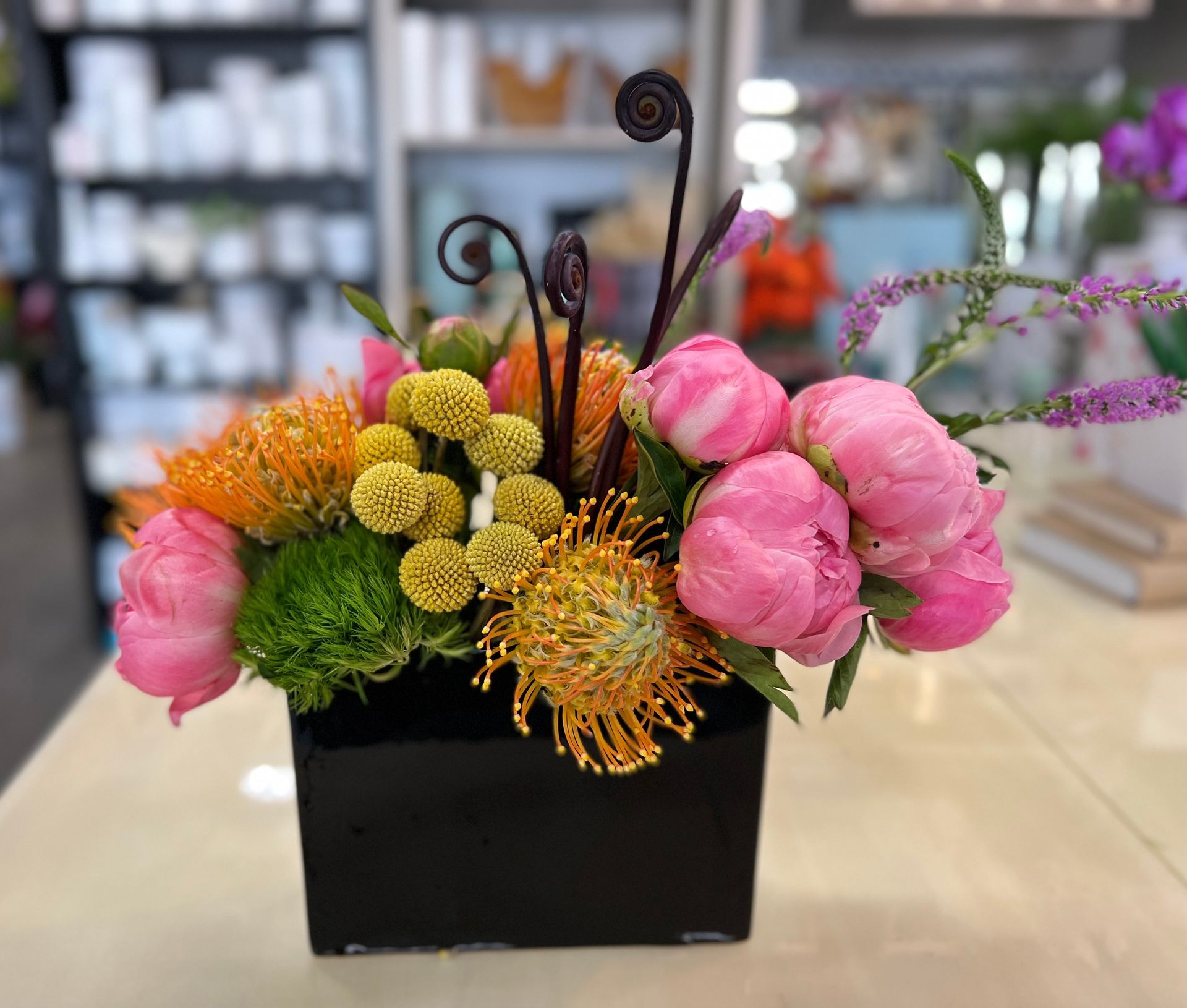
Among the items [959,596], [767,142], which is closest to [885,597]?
[959,596]

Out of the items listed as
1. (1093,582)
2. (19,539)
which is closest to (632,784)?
(1093,582)

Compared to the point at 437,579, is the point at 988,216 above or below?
above

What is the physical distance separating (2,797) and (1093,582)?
3.37ft

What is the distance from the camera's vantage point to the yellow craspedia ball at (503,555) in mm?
382

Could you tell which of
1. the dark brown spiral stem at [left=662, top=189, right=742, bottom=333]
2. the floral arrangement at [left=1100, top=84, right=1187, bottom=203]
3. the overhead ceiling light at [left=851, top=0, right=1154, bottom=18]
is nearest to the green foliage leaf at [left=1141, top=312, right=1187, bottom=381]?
the floral arrangement at [left=1100, top=84, right=1187, bottom=203]

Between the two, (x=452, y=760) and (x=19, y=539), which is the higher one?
(x=452, y=760)

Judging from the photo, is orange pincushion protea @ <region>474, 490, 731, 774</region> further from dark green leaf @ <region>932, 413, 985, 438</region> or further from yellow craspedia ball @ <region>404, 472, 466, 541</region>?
dark green leaf @ <region>932, 413, 985, 438</region>

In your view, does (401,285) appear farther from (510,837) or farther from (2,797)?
(510,837)

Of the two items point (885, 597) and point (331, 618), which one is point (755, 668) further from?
point (331, 618)

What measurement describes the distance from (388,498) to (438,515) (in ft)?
0.11

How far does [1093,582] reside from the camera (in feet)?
3.39

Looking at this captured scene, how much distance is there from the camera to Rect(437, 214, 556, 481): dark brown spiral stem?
380mm

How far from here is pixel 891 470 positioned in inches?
13.5

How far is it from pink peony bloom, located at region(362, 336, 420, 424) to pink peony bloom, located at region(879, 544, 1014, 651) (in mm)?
256
